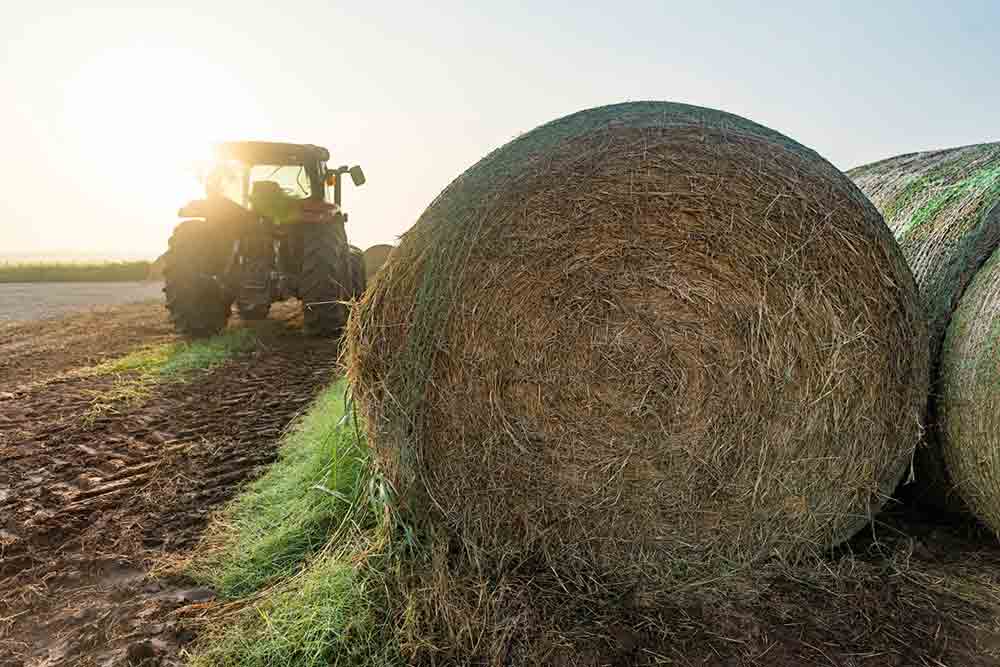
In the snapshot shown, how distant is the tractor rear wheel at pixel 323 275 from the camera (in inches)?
293

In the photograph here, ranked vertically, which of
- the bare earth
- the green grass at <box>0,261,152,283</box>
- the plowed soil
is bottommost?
the plowed soil

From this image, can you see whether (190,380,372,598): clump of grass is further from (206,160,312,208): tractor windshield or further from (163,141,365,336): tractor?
(206,160,312,208): tractor windshield

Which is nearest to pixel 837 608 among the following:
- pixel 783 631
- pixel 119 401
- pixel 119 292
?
pixel 783 631

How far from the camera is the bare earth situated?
39.8ft

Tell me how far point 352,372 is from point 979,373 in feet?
7.27

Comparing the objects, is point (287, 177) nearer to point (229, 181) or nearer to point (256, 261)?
point (229, 181)

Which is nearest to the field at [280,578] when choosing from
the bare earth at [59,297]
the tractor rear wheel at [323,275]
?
the tractor rear wheel at [323,275]

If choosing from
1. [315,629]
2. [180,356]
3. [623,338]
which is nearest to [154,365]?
[180,356]

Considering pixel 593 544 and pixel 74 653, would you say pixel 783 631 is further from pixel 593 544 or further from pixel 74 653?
pixel 74 653

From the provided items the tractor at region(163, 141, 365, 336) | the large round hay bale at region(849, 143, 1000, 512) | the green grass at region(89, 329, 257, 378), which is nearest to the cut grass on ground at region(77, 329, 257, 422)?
the green grass at region(89, 329, 257, 378)

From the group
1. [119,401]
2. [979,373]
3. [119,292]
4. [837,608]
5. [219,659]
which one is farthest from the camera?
[119,292]

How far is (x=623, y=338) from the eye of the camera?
2.54 metres

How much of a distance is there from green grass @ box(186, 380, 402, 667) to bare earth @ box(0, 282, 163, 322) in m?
8.80

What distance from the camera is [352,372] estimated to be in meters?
2.59
